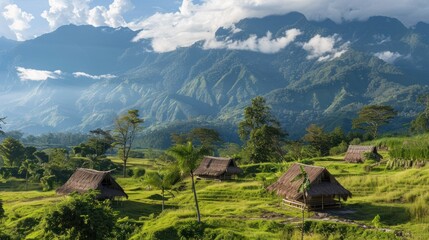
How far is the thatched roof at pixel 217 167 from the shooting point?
2591 inches

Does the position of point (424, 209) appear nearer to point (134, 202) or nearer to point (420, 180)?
point (420, 180)

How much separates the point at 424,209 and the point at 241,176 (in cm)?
3273

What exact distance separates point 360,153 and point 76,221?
187ft

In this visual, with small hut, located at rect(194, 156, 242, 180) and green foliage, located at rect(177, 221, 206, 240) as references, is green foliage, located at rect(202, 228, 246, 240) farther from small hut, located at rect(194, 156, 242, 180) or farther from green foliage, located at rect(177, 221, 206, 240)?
small hut, located at rect(194, 156, 242, 180)

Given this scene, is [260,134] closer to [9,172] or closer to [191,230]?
A: [9,172]

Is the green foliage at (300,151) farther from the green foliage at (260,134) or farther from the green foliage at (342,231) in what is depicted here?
the green foliage at (342,231)

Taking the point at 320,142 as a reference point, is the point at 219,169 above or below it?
below

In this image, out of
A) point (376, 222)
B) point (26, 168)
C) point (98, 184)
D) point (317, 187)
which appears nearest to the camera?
point (376, 222)

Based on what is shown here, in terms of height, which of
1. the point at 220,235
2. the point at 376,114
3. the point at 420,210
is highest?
the point at 376,114

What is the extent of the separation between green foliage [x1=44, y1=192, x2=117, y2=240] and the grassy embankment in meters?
5.00

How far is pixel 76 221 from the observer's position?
88.5 ft

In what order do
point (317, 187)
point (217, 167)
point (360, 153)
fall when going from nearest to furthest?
point (317, 187) → point (217, 167) → point (360, 153)

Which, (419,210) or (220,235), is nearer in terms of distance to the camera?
(220,235)

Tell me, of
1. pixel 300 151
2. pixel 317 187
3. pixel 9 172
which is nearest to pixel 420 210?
pixel 317 187
